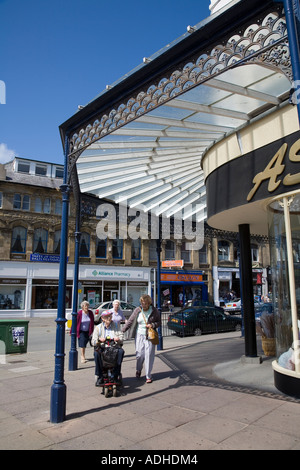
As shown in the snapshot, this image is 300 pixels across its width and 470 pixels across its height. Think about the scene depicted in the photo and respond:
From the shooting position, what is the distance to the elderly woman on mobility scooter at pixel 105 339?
19.9ft

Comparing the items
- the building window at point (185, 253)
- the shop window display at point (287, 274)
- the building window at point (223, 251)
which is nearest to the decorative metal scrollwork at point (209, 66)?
the shop window display at point (287, 274)

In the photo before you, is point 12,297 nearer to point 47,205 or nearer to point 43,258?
point 43,258

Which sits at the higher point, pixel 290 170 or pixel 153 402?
pixel 290 170

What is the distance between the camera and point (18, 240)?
29469mm

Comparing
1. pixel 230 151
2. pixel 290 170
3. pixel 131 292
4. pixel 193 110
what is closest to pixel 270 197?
pixel 290 170

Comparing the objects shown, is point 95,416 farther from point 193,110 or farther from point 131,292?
point 131,292

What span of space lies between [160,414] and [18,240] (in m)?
27.2

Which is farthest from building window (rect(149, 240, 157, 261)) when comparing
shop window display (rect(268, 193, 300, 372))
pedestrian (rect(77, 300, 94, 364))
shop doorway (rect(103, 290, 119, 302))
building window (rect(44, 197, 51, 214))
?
shop window display (rect(268, 193, 300, 372))

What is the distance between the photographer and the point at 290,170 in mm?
5484

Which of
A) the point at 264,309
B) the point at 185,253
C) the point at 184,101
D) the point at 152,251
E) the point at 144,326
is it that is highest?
the point at 152,251

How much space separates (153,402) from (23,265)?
85.0 feet

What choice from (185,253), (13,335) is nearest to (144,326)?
(13,335)

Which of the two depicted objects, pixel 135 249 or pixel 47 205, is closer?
pixel 47 205

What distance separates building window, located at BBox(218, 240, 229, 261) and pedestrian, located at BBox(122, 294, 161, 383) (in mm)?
32868
